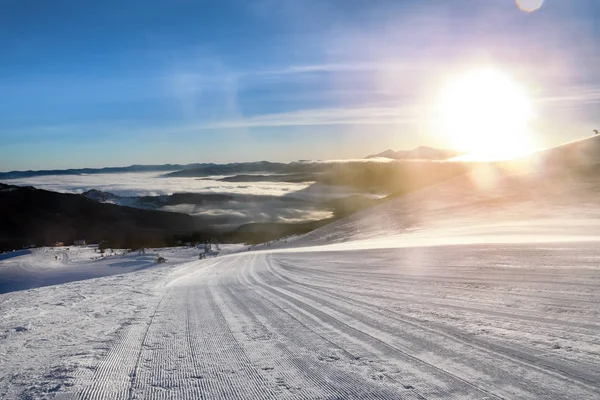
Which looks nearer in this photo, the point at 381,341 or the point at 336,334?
the point at 381,341

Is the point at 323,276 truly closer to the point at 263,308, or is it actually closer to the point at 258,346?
the point at 263,308

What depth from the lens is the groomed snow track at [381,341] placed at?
4.12 m

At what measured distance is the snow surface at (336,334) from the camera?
4.20 m

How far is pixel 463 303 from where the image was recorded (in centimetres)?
736

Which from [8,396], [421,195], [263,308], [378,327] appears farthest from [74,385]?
[421,195]

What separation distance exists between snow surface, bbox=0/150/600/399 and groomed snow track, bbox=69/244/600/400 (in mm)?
22

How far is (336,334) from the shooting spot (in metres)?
5.98

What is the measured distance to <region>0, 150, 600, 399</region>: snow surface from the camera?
13.8 feet

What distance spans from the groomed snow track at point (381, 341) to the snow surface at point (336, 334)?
0.02 metres

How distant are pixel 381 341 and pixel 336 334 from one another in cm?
66

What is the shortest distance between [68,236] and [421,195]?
97.1 m

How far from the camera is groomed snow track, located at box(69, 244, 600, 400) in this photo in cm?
412

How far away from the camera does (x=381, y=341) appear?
5.50 metres

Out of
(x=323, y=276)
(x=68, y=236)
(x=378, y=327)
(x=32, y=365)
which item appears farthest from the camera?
(x=68, y=236)
